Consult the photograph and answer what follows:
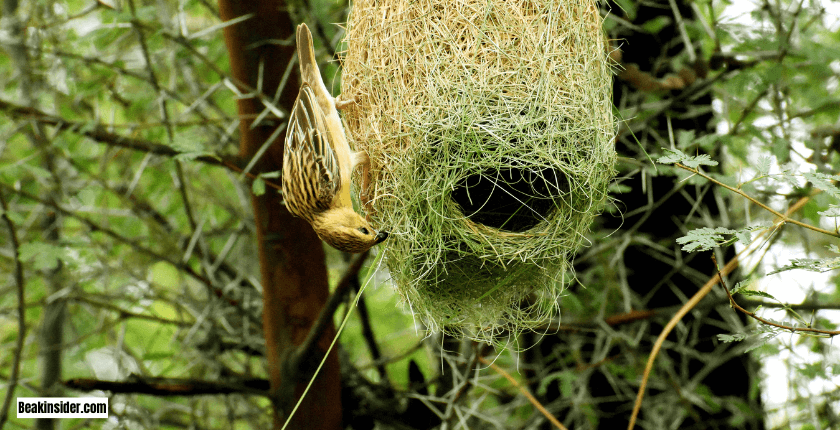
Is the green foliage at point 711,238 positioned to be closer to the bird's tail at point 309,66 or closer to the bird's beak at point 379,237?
the bird's beak at point 379,237

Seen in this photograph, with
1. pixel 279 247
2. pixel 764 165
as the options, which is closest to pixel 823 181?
pixel 764 165

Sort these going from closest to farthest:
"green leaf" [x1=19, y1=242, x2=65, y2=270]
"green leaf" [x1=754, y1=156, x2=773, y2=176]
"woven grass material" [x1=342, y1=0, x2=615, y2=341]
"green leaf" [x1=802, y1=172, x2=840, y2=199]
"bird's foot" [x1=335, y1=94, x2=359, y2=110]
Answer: "green leaf" [x1=802, y1=172, x2=840, y2=199], "green leaf" [x1=754, y1=156, x2=773, y2=176], "woven grass material" [x1=342, y1=0, x2=615, y2=341], "bird's foot" [x1=335, y1=94, x2=359, y2=110], "green leaf" [x1=19, y1=242, x2=65, y2=270]

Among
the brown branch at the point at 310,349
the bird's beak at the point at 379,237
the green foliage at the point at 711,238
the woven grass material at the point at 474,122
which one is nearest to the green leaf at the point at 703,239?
the green foliage at the point at 711,238

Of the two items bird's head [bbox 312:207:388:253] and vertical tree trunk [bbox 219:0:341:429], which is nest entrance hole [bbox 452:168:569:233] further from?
vertical tree trunk [bbox 219:0:341:429]

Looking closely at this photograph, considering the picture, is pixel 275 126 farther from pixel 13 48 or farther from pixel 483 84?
pixel 13 48

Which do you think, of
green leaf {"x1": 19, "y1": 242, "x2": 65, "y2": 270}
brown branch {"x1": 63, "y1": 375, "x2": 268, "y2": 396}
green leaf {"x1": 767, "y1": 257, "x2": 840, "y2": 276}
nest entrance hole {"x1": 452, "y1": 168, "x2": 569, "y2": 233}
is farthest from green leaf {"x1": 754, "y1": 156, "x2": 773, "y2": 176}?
green leaf {"x1": 19, "y1": 242, "x2": 65, "y2": 270}

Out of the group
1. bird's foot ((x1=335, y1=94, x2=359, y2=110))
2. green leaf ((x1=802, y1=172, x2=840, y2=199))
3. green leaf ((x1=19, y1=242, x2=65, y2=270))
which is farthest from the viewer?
green leaf ((x1=19, y1=242, x2=65, y2=270))
